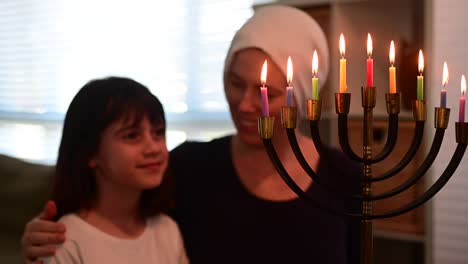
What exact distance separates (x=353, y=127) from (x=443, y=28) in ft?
1.54

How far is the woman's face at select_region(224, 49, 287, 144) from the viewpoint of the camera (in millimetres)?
1116

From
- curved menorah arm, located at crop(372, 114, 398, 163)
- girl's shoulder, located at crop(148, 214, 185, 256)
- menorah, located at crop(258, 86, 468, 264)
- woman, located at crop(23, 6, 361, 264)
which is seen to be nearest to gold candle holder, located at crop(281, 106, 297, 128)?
menorah, located at crop(258, 86, 468, 264)

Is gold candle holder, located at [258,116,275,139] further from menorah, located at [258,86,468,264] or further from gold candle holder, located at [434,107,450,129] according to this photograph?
gold candle holder, located at [434,107,450,129]

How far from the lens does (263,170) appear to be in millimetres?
1223

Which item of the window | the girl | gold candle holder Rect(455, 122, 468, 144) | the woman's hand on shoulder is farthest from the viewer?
the window

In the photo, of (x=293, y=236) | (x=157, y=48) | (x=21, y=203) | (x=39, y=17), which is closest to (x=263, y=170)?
(x=293, y=236)

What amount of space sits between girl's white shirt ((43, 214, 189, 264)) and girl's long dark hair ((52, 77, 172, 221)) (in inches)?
2.4

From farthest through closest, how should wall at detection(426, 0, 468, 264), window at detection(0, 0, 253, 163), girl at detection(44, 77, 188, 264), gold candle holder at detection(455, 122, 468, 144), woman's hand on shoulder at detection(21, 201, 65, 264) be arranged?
window at detection(0, 0, 253, 163) → wall at detection(426, 0, 468, 264) → girl at detection(44, 77, 188, 264) → woman's hand on shoulder at detection(21, 201, 65, 264) → gold candle holder at detection(455, 122, 468, 144)

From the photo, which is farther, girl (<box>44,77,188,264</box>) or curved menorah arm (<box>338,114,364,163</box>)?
girl (<box>44,77,188,264</box>)

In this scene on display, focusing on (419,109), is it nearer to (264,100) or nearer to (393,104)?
(393,104)

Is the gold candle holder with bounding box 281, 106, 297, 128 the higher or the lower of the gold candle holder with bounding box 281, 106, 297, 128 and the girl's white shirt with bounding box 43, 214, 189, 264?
the higher

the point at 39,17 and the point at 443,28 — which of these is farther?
the point at 39,17

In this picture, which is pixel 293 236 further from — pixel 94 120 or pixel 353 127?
pixel 353 127

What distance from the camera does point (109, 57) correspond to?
3.00 meters
